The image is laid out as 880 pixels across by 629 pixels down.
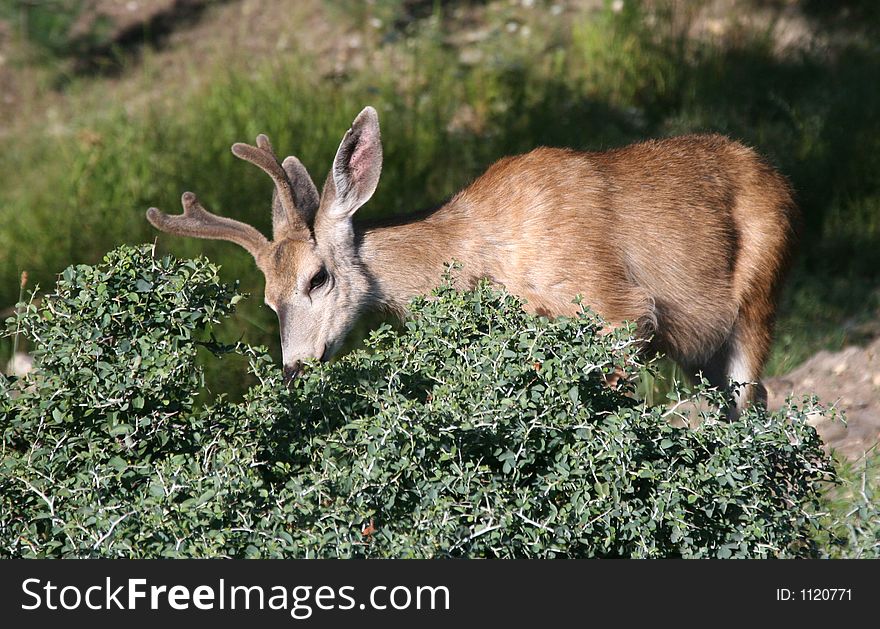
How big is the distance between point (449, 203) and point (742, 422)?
2.46 m

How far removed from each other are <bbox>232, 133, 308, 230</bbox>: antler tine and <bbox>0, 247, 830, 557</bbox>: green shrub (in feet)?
2.95

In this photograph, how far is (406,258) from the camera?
571 centimetres

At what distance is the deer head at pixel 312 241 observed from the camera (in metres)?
5.42

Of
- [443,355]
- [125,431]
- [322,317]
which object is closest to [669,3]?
[322,317]

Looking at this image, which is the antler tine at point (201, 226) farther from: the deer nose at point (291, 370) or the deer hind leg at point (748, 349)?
the deer hind leg at point (748, 349)

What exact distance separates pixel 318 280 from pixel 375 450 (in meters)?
1.95

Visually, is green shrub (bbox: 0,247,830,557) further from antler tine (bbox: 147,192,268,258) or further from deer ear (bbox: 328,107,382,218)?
deer ear (bbox: 328,107,382,218)

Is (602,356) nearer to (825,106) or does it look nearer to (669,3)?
(825,106)

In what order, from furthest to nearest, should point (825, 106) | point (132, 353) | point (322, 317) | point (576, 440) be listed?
point (825, 106) → point (322, 317) → point (132, 353) → point (576, 440)

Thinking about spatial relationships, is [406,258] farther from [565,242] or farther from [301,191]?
[565,242]

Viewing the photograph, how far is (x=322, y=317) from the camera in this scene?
548 cm

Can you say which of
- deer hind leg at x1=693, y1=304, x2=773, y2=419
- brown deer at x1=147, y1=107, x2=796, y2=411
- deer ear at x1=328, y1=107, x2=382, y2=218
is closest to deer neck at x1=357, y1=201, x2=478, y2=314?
brown deer at x1=147, y1=107, x2=796, y2=411

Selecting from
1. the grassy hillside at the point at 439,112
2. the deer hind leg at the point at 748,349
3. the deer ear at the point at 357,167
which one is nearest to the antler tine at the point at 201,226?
the deer ear at the point at 357,167

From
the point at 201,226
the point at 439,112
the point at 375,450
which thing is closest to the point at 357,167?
the point at 201,226
